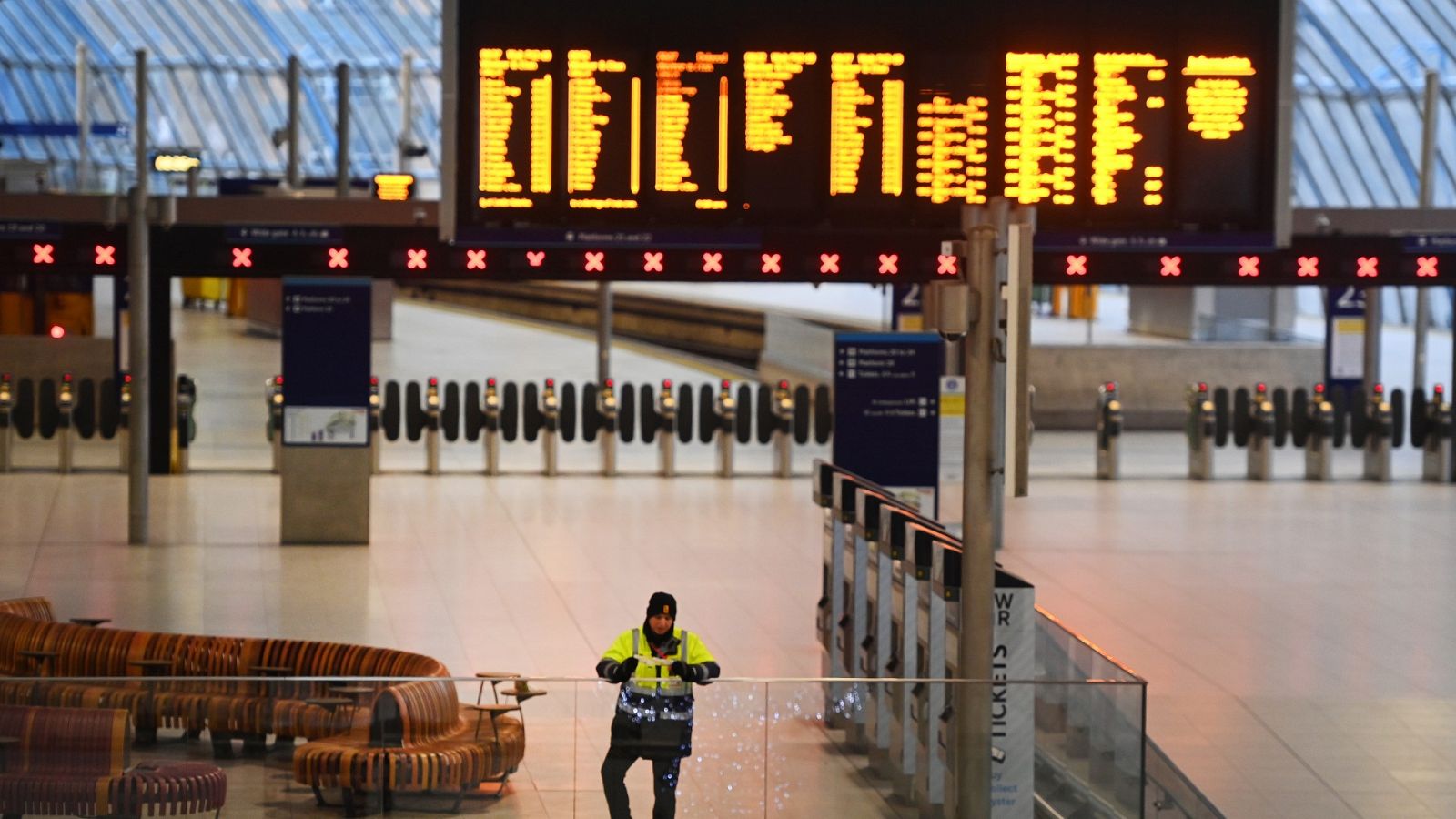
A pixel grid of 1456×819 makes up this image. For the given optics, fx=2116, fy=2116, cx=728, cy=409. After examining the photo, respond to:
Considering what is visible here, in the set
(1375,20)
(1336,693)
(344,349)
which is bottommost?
(1336,693)

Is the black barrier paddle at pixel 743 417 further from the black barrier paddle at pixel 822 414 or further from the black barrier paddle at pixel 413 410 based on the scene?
the black barrier paddle at pixel 413 410

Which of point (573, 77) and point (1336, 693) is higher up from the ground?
point (573, 77)

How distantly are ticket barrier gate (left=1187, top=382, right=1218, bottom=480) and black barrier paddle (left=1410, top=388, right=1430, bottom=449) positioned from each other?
205 cm

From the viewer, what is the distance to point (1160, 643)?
12.6m

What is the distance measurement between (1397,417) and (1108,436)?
320 centimetres

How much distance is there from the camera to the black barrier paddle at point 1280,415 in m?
22.2

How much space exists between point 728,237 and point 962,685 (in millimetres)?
6204

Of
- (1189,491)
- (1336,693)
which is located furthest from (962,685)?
(1189,491)

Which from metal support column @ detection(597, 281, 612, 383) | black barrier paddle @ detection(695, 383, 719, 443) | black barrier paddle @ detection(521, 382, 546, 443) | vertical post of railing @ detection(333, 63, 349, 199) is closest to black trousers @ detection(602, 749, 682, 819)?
black barrier paddle @ detection(521, 382, 546, 443)

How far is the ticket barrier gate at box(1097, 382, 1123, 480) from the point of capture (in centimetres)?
2069

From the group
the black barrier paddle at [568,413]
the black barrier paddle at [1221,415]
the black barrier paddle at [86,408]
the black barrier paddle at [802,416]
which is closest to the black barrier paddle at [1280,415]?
the black barrier paddle at [1221,415]

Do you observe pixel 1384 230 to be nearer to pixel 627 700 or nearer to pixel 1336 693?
pixel 1336 693

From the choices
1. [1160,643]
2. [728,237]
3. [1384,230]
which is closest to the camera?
[1160,643]

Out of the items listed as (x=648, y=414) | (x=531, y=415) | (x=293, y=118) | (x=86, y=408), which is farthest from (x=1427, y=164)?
(x=293, y=118)
